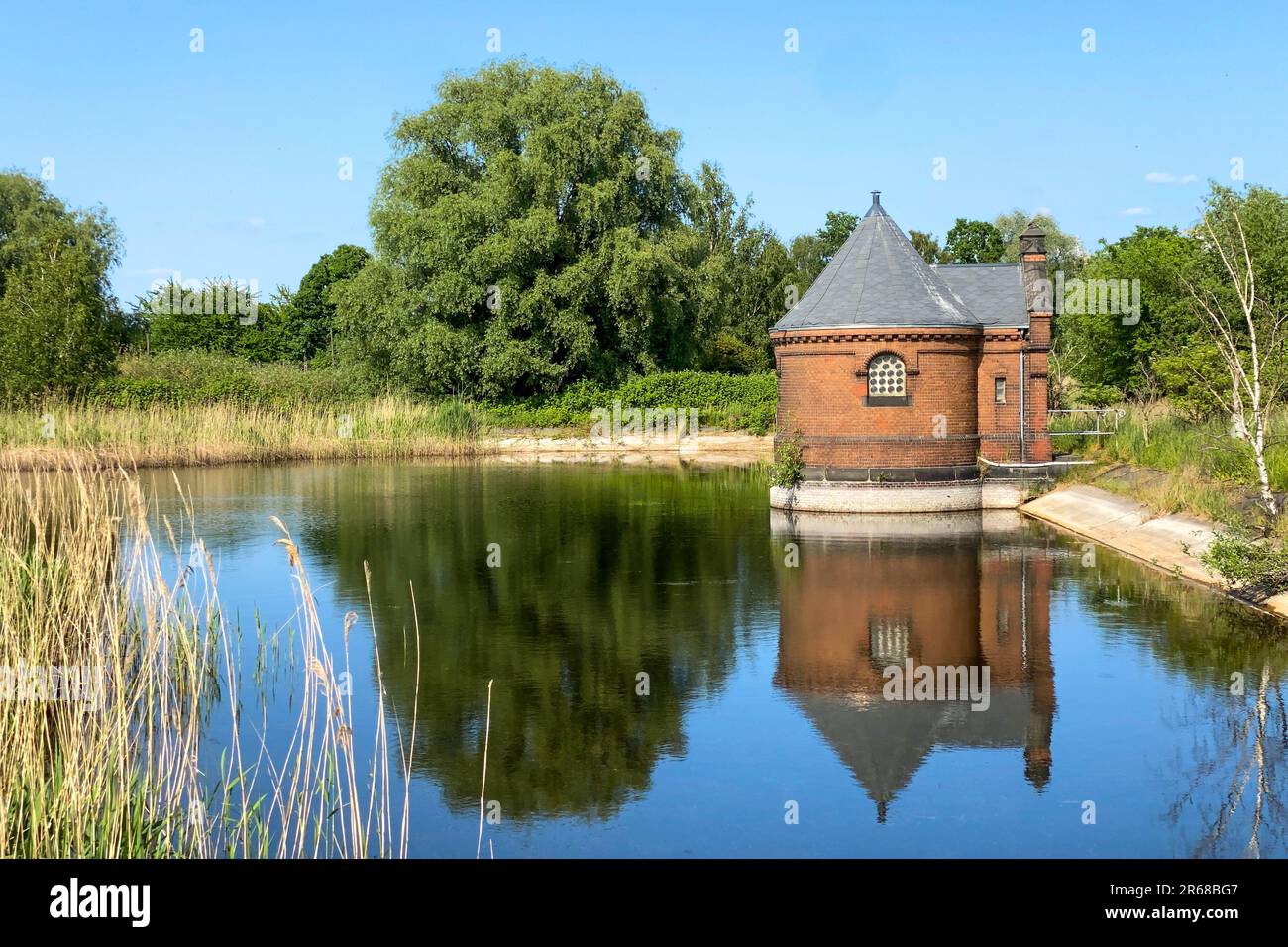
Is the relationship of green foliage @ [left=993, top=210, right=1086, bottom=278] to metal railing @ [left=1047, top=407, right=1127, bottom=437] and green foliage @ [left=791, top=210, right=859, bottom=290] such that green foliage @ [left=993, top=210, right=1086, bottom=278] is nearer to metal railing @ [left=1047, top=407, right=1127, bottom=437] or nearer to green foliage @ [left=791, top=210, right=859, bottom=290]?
green foliage @ [left=791, top=210, right=859, bottom=290]

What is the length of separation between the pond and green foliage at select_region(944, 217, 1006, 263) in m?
61.9

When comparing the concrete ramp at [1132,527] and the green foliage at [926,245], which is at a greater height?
the green foliage at [926,245]

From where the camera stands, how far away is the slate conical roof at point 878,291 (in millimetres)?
26719

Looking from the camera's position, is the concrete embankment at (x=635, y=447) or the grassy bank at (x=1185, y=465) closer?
the grassy bank at (x=1185, y=465)

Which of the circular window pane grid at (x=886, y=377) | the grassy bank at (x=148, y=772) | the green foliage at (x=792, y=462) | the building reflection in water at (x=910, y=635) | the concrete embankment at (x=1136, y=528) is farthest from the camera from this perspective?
the green foliage at (x=792, y=462)

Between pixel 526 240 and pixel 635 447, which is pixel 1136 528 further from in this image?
pixel 526 240

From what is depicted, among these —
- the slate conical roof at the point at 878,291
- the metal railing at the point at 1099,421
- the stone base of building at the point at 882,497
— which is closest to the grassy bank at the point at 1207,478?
the metal railing at the point at 1099,421

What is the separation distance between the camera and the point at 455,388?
5344 centimetres

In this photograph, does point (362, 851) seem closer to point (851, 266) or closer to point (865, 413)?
point (865, 413)

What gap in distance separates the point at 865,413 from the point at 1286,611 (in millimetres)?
11806

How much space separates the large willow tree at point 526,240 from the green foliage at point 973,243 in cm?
3582

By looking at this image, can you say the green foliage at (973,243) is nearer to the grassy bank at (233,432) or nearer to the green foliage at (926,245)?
the green foliage at (926,245)

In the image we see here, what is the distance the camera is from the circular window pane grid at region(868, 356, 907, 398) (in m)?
27.0
